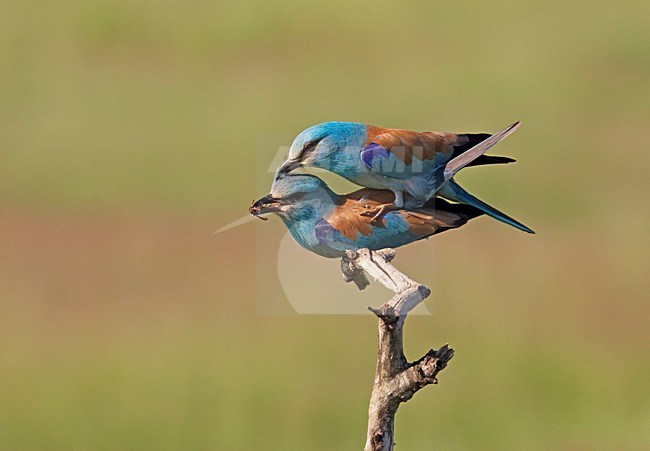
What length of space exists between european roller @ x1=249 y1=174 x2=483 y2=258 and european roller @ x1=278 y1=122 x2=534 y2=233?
0.02 m

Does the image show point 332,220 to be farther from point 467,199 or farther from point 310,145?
point 467,199

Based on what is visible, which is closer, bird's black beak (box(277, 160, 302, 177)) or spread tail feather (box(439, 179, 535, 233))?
bird's black beak (box(277, 160, 302, 177))

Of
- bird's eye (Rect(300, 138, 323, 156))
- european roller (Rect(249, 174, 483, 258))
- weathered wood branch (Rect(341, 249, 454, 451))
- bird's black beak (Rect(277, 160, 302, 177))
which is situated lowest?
weathered wood branch (Rect(341, 249, 454, 451))

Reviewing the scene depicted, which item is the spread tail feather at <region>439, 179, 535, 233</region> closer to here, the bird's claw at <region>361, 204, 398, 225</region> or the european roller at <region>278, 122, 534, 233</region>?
the european roller at <region>278, 122, 534, 233</region>

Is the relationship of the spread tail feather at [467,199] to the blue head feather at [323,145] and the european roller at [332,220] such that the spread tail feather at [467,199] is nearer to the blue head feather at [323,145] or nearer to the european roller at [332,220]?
the european roller at [332,220]

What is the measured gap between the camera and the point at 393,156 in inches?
87.7

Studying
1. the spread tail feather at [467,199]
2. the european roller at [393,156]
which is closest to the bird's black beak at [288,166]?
the european roller at [393,156]

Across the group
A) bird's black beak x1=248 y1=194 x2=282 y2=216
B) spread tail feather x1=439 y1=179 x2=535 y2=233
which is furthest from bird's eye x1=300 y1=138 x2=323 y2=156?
spread tail feather x1=439 y1=179 x2=535 y2=233

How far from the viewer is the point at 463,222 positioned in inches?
89.7

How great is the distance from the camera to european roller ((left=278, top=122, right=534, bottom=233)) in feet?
7.18

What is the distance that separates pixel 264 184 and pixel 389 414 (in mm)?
512

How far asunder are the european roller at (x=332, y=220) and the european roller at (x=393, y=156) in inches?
0.9

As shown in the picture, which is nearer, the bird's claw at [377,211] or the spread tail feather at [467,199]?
the bird's claw at [377,211]

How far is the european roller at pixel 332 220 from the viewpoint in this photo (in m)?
2.20
